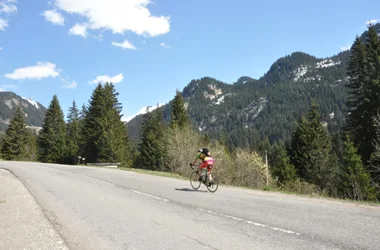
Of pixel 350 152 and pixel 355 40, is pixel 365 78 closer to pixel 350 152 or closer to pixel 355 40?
pixel 355 40

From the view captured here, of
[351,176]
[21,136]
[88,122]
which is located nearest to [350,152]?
[351,176]

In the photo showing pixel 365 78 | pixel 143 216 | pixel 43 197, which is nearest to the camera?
pixel 143 216

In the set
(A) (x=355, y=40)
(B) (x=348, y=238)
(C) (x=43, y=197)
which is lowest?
(C) (x=43, y=197)

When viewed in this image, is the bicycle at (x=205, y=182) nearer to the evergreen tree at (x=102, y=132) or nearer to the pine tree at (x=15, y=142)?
the evergreen tree at (x=102, y=132)

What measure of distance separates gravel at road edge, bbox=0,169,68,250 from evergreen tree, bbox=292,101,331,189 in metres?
39.8

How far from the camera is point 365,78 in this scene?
38.6 m

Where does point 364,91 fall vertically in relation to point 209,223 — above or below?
above

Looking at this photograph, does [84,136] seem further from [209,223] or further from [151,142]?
[209,223]

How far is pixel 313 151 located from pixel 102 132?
31.5 meters

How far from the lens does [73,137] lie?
65.6 meters

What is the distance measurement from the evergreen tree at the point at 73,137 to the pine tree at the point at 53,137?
126 centimetres

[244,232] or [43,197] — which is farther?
[43,197]

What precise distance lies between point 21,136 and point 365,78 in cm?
5887

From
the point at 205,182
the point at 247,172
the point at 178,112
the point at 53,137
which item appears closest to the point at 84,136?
the point at 53,137
